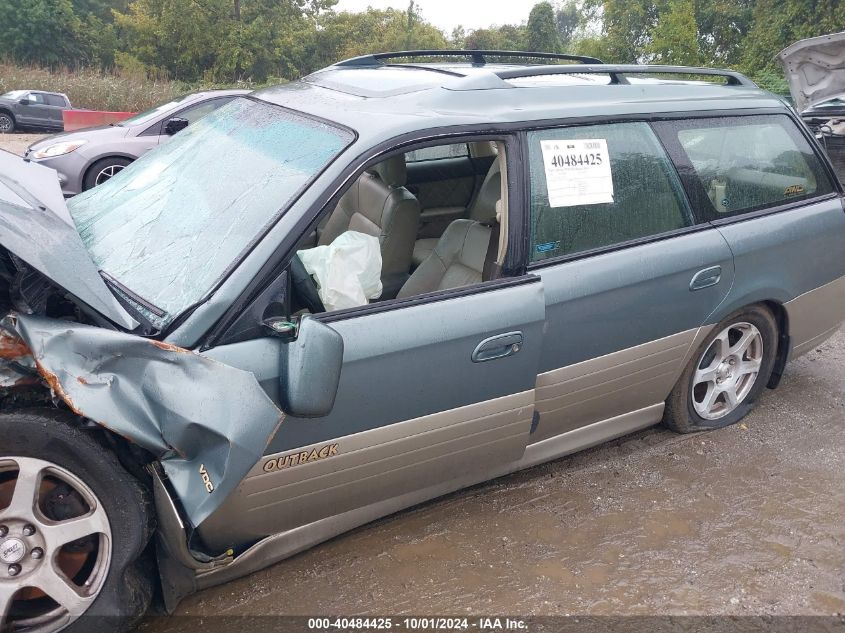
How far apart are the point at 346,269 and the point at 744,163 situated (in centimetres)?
204

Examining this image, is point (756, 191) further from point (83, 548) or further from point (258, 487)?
point (83, 548)

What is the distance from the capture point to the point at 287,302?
7.66 feet

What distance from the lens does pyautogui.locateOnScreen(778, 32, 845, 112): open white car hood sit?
24.7 ft

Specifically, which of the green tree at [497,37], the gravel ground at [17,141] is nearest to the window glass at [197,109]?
the gravel ground at [17,141]

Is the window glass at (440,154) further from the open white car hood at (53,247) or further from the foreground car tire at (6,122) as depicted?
the foreground car tire at (6,122)

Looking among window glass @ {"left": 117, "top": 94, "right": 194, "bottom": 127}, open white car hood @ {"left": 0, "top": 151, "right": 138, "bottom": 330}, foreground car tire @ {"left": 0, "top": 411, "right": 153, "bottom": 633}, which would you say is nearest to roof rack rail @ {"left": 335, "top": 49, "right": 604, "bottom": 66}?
open white car hood @ {"left": 0, "top": 151, "right": 138, "bottom": 330}

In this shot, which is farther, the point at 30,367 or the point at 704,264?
the point at 704,264

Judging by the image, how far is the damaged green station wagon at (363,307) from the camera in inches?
83.4

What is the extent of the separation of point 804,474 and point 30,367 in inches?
131

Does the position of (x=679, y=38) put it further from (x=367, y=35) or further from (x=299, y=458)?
(x=367, y=35)

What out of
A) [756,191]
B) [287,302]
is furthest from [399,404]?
[756,191]

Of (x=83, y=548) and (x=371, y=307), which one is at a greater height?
(x=371, y=307)

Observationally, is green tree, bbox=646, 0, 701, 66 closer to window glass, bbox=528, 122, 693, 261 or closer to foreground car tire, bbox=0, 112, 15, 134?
foreground car tire, bbox=0, 112, 15, 134

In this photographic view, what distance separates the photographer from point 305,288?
99.4 inches
